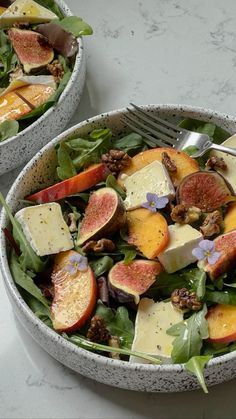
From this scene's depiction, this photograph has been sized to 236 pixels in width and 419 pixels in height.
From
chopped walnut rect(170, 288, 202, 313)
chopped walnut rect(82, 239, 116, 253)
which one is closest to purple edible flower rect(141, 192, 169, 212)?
chopped walnut rect(82, 239, 116, 253)

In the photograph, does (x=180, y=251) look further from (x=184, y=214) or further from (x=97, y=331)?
(x=97, y=331)

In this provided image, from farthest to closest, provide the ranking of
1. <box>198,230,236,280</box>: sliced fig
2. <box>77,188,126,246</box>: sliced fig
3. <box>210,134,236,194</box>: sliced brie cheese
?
<box>210,134,236,194</box>: sliced brie cheese
<box>77,188,126,246</box>: sliced fig
<box>198,230,236,280</box>: sliced fig

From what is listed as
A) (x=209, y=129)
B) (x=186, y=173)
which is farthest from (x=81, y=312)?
(x=209, y=129)

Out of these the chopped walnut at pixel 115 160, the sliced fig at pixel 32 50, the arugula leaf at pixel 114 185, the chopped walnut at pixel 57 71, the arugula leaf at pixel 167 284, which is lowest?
the arugula leaf at pixel 167 284

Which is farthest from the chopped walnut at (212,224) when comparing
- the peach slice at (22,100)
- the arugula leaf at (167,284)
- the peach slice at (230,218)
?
the peach slice at (22,100)

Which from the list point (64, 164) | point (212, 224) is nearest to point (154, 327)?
point (212, 224)

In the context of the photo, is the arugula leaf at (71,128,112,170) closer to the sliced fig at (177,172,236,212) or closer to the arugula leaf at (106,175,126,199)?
the arugula leaf at (106,175,126,199)

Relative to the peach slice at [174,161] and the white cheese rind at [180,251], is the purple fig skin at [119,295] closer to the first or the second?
the white cheese rind at [180,251]
